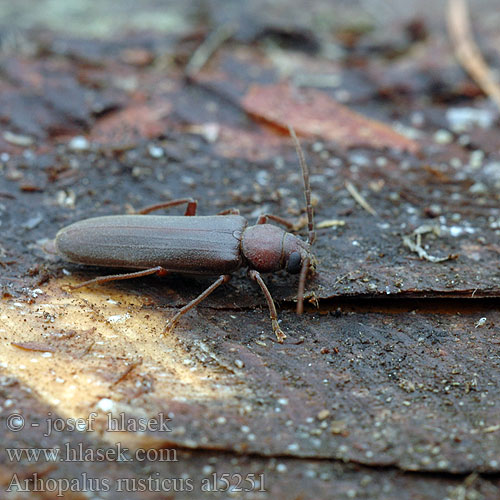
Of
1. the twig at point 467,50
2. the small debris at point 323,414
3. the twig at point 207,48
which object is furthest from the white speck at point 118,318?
the twig at point 467,50

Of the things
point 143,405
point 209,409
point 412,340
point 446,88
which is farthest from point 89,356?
point 446,88

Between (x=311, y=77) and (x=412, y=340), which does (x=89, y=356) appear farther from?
(x=311, y=77)

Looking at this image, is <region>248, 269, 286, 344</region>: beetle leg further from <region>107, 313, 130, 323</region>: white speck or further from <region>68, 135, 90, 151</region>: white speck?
<region>68, 135, 90, 151</region>: white speck

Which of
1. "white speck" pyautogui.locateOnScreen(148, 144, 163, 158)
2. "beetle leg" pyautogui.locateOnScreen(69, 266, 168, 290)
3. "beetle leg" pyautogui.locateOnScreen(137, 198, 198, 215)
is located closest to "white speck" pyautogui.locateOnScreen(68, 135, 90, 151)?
"white speck" pyautogui.locateOnScreen(148, 144, 163, 158)

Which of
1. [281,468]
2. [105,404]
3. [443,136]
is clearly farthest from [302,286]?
[443,136]

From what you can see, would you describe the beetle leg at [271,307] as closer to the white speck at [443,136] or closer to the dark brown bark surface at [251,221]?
the dark brown bark surface at [251,221]

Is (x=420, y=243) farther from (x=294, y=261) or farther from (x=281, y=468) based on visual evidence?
(x=281, y=468)
